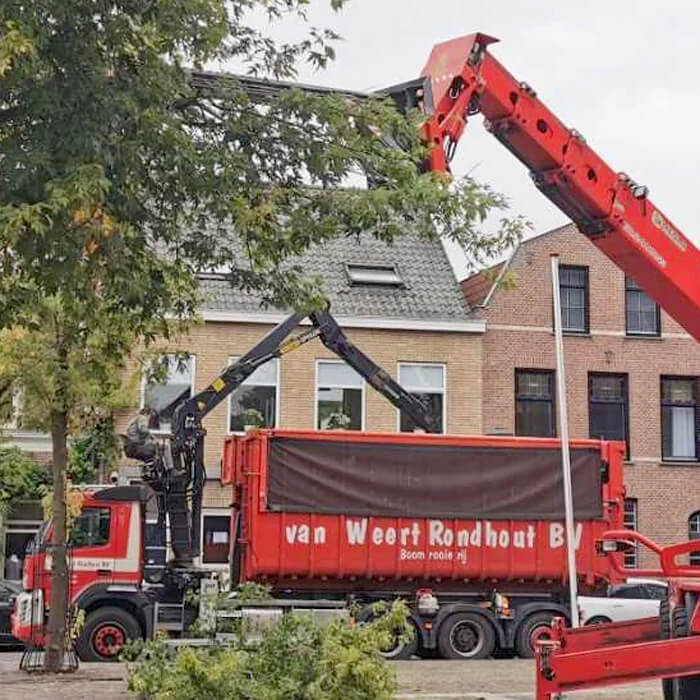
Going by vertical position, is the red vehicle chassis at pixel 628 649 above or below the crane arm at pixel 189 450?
below

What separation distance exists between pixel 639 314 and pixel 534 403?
3575mm

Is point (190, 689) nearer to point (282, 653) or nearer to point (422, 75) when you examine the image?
point (282, 653)

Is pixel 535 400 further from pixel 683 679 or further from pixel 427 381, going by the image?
pixel 683 679

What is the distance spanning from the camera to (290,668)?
29.8 ft

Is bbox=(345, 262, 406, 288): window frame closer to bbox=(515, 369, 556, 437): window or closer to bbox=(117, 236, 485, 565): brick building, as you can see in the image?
bbox=(117, 236, 485, 565): brick building

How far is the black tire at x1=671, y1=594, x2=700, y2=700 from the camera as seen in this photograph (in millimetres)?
9867

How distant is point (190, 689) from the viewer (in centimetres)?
880

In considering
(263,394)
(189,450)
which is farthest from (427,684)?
(263,394)

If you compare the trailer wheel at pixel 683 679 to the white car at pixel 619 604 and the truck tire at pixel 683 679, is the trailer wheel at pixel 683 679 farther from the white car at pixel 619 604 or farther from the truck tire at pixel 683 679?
the white car at pixel 619 604

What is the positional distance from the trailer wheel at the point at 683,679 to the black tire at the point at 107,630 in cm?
1071

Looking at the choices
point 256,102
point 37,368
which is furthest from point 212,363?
point 256,102

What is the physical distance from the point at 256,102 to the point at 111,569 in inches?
438

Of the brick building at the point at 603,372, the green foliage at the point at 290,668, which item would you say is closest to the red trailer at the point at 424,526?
the brick building at the point at 603,372

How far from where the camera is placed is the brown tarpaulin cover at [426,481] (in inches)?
787
